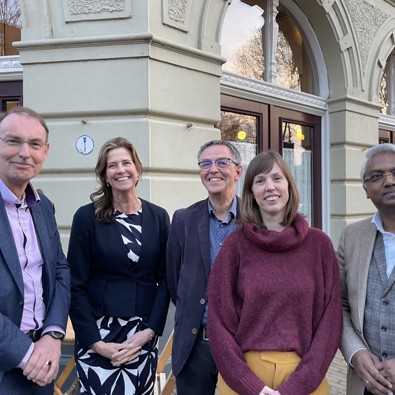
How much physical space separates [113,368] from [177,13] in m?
3.96

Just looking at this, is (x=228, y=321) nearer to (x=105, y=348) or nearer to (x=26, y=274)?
(x=105, y=348)

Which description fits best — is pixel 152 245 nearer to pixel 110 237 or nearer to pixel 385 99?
pixel 110 237

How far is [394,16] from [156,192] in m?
6.67

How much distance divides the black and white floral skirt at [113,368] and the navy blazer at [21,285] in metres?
0.38

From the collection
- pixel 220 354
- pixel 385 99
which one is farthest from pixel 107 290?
pixel 385 99

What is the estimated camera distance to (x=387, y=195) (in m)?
2.09

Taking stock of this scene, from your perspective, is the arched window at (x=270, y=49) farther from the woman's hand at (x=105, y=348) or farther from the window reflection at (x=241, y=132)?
the woman's hand at (x=105, y=348)

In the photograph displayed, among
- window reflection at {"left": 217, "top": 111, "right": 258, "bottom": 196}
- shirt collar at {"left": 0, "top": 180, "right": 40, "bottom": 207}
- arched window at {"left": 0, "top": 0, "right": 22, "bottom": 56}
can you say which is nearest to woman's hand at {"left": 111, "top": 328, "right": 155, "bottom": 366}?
shirt collar at {"left": 0, "top": 180, "right": 40, "bottom": 207}

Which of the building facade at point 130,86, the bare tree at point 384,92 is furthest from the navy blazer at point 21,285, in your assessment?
the bare tree at point 384,92

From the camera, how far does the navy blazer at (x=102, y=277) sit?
7.86 ft

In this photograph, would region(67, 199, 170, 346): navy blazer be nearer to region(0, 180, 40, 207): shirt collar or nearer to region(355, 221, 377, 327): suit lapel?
region(0, 180, 40, 207): shirt collar

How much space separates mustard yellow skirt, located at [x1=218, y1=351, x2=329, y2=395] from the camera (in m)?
1.90

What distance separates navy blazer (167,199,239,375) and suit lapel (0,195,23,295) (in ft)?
2.85

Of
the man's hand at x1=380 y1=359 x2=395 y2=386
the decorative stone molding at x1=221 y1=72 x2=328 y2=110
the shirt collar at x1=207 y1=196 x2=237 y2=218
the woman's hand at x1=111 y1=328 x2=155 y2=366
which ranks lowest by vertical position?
the woman's hand at x1=111 y1=328 x2=155 y2=366
